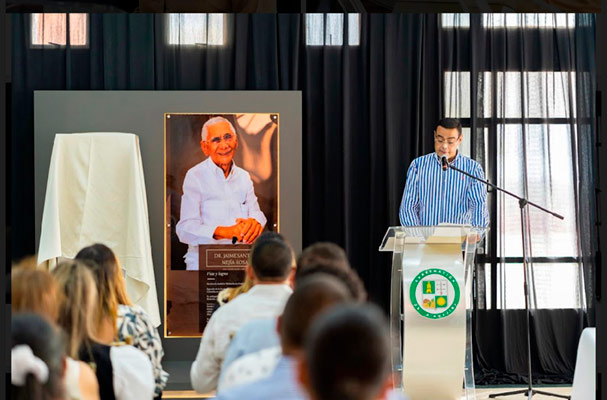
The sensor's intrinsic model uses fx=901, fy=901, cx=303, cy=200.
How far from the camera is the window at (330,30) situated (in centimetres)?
692

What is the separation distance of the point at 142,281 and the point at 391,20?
2739mm

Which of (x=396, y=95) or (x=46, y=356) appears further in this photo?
(x=396, y=95)

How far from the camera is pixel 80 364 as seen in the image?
2.63 meters

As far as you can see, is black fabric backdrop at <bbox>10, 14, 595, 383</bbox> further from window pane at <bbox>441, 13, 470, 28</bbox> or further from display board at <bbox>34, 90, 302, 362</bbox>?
display board at <bbox>34, 90, 302, 362</bbox>

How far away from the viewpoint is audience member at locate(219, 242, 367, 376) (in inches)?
109

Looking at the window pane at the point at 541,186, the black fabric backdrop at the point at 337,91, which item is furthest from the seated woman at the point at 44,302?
the window pane at the point at 541,186

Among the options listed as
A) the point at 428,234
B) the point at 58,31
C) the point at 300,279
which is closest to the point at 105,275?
the point at 300,279

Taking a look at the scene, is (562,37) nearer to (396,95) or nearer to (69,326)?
(396,95)

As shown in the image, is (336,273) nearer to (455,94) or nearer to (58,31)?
(455,94)

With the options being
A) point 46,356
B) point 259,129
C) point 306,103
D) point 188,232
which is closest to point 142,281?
point 188,232

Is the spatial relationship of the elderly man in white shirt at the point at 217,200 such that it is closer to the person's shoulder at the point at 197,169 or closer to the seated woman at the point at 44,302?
the person's shoulder at the point at 197,169

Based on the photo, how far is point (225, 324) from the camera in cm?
324

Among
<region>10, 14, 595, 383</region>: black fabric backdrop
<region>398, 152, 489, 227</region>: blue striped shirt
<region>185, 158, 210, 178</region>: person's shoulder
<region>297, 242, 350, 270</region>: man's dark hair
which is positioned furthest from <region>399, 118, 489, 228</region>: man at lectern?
<region>297, 242, 350, 270</region>: man's dark hair

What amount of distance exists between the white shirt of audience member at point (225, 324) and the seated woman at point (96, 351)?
0.36m
